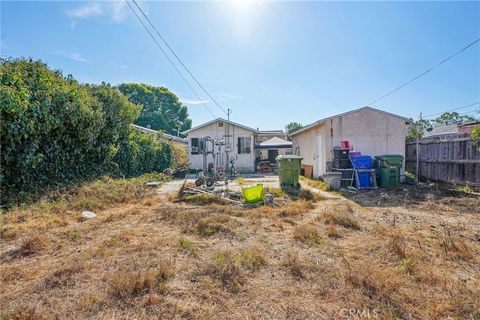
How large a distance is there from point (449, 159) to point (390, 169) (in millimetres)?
1850

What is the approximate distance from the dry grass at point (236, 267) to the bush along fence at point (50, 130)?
1.24m

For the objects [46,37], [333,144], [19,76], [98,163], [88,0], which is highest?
[88,0]

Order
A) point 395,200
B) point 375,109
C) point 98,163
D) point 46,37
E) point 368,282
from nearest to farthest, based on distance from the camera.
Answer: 1. point 368,282
2. point 46,37
3. point 395,200
4. point 98,163
5. point 375,109

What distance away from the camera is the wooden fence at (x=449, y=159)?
760 centimetres

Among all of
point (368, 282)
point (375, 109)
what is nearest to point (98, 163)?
point (368, 282)

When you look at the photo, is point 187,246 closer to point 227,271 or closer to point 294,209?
point 227,271

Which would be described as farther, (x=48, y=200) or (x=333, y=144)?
(x=333, y=144)

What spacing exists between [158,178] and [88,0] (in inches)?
312

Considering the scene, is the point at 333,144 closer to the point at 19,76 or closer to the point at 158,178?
the point at 158,178

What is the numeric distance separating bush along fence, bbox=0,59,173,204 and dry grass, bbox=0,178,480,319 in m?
1.24

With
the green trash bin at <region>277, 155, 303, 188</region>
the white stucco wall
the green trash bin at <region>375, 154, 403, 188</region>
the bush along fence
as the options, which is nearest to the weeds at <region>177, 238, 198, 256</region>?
the bush along fence

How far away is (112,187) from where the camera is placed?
7.72m

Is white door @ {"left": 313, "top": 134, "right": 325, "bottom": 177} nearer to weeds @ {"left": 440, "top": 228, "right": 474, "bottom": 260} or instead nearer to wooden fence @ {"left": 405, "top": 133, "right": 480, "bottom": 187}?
wooden fence @ {"left": 405, "top": 133, "right": 480, "bottom": 187}

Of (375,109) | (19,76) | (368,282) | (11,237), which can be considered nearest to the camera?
(368,282)
